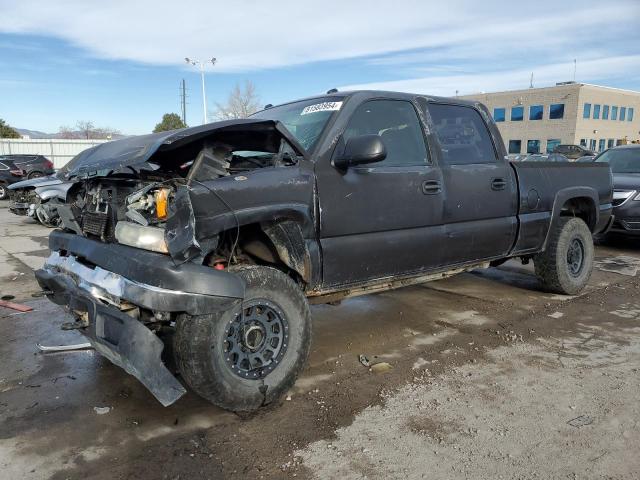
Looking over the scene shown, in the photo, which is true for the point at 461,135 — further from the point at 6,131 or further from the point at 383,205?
the point at 6,131

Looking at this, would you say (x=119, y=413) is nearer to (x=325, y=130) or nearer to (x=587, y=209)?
(x=325, y=130)

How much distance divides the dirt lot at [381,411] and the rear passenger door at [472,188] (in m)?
0.79

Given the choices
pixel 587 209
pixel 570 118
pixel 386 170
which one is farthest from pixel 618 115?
pixel 386 170

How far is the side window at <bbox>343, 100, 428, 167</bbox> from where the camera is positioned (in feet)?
12.7

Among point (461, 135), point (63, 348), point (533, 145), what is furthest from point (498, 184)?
point (533, 145)

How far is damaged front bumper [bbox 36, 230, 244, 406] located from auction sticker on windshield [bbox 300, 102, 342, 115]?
5.40ft

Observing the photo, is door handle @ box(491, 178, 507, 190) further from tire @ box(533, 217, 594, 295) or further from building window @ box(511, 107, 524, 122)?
building window @ box(511, 107, 524, 122)

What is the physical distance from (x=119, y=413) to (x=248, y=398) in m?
0.84

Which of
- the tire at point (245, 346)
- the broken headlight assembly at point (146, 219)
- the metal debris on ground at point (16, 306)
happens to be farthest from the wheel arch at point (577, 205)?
the metal debris on ground at point (16, 306)

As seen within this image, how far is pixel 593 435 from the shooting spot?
9.29ft

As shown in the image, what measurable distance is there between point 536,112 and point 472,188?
46172 millimetres

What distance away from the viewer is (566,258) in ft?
18.2

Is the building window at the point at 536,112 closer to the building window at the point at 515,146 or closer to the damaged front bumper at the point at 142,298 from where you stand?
the building window at the point at 515,146

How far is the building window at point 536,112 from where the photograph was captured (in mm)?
45156
